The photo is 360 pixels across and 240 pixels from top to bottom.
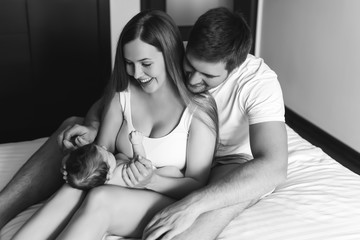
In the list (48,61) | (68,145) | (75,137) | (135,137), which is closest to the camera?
(135,137)

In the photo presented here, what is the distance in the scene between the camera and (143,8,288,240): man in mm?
1464

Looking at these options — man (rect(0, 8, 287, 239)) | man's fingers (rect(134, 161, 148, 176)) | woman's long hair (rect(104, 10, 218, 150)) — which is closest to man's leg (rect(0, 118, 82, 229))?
man (rect(0, 8, 287, 239))

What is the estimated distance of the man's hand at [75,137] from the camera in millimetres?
1732

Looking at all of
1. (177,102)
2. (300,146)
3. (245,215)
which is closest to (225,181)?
(245,215)

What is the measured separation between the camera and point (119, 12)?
377cm

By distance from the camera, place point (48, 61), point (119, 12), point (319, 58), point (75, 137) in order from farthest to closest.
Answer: point (119, 12) < point (48, 61) < point (319, 58) < point (75, 137)

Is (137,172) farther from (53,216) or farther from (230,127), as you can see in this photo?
(230,127)

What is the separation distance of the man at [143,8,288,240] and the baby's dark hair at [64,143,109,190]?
0.74 feet

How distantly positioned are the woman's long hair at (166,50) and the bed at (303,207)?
335 millimetres

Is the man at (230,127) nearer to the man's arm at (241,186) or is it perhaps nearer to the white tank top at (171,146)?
the man's arm at (241,186)

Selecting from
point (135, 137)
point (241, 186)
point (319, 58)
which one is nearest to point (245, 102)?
point (241, 186)

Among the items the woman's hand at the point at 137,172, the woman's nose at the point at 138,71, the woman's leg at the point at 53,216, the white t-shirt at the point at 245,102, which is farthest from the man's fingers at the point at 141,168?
the white t-shirt at the point at 245,102

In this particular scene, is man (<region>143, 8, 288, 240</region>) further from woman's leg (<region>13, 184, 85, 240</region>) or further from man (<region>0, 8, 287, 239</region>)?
woman's leg (<region>13, 184, 85, 240</region>)

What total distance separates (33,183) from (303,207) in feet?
3.21
